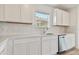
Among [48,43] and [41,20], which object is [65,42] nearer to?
[48,43]

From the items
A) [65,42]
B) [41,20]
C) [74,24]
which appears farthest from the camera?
[65,42]

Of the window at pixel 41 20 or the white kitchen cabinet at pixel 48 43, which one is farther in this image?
the white kitchen cabinet at pixel 48 43

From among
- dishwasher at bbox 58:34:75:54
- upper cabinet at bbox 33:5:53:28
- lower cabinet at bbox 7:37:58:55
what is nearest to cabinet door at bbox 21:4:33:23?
upper cabinet at bbox 33:5:53:28

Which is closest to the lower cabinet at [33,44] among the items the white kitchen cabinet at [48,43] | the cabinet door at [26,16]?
the white kitchen cabinet at [48,43]

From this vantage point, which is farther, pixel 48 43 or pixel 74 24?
pixel 48 43

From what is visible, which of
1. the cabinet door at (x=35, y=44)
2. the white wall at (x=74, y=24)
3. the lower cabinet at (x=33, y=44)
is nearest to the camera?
the white wall at (x=74, y=24)

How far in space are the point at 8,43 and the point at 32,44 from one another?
352 millimetres

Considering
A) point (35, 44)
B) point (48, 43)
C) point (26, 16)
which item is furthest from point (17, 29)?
point (48, 43)

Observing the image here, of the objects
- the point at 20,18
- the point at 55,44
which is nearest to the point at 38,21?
the point at 20,18

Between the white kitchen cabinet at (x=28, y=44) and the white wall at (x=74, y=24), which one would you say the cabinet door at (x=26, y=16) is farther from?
the white wall at (x=74, y=24)

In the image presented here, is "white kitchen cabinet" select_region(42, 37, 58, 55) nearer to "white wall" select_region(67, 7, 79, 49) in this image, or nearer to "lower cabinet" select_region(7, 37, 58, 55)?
"lower cabinet" select_region(7, 37, 58, 55)

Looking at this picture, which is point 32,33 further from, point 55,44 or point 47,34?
point 55,44

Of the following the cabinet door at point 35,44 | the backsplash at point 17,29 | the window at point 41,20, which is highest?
the window at point 41,20

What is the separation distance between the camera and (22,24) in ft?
5.05
